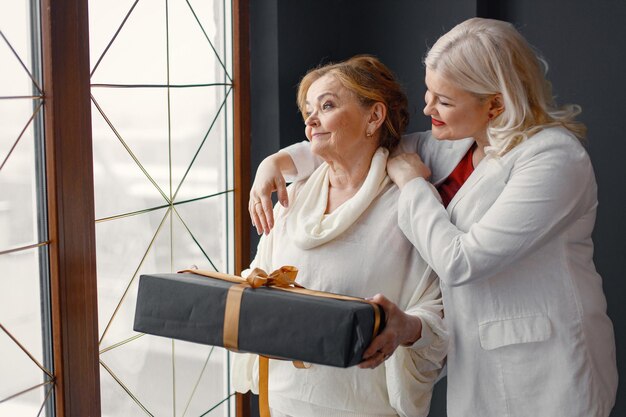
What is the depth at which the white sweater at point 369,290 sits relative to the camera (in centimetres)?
184

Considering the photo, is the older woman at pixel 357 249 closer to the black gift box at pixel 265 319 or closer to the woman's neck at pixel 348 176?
the woman's neck at pixel 348 176

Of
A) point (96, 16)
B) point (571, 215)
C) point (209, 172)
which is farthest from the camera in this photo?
point (209, 172)

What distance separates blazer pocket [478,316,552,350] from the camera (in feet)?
5.77

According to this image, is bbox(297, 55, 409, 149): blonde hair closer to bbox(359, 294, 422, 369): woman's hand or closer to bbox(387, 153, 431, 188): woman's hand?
bbox(387, 153, 431, 188): woman's hand

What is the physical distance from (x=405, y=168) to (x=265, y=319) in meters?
0.50

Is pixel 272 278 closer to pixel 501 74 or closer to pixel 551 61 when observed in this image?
pixel 501 74

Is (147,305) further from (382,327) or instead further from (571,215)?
(571,215)

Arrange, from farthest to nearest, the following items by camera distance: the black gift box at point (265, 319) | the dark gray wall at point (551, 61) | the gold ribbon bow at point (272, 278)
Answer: the dark gray wall at point (551, 61) < the gold ribbon bow at point (272, 278) < the black gift box at point (265, 319)

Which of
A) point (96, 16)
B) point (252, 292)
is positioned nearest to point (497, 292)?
point (252, 292)

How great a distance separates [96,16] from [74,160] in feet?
1.07

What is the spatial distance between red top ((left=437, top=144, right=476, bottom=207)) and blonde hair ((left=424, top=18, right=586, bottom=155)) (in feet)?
0.49

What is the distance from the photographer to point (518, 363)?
179cm

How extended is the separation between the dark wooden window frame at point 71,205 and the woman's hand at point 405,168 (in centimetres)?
65

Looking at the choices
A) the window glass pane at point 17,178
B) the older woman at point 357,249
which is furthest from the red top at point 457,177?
the window glass pane at point 17,178
